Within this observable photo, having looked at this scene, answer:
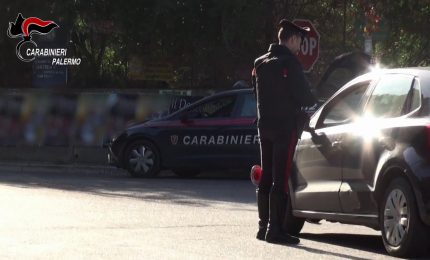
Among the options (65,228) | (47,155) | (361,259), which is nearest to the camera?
(361,259)

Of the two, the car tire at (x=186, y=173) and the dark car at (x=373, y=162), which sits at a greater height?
the dark car at (x=373, y=162)

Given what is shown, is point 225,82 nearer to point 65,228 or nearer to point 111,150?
point 111,150

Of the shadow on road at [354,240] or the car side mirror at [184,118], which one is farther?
the car side mirror at [184,118]

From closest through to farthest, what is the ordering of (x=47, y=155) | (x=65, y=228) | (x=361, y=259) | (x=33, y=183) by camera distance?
(x=361, y=259) → (x=65, y=228) → (x=33, y=183) → (x=47, y=155)

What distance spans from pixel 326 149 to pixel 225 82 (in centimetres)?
1474

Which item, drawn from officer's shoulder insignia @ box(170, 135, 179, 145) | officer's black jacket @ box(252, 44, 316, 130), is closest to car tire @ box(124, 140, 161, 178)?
officer's shoulder insignia @ box(170, 135, 179, 145)

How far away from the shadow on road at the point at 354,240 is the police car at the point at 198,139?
799cm

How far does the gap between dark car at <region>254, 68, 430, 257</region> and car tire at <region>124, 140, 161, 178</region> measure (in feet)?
29.5

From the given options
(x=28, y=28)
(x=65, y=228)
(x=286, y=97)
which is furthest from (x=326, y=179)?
(x=28, y=28)

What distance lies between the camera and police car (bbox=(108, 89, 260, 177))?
18219 millimetres

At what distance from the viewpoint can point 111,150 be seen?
1931cm

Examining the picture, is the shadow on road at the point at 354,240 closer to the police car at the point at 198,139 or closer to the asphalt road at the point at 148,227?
the asphalt road at the point at 148,227

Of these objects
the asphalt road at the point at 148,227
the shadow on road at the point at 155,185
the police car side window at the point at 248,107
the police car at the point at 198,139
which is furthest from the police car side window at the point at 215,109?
the asphalt road at the point at 148,227

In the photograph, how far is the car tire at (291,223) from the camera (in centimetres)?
994
